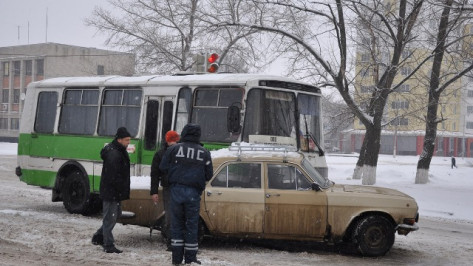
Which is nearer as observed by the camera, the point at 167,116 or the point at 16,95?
the point at 167,116

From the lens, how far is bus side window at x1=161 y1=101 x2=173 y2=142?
13.3 metres

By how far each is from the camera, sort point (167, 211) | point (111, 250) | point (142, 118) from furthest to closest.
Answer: point (142, 118)
point (167, 211)
point (111, 250)

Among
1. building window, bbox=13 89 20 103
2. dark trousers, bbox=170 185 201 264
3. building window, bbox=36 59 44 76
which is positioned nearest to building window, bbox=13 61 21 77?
building window, bbox=13 89 20 103

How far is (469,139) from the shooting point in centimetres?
9150

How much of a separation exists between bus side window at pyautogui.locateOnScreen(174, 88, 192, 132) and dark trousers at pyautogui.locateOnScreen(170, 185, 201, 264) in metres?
5.29

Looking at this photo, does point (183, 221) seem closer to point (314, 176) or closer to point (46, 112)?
point (314, 176)

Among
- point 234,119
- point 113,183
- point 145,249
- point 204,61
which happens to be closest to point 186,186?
point 113,183

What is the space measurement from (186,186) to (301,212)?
2.19 m

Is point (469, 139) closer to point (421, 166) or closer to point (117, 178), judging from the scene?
point (421, 166)

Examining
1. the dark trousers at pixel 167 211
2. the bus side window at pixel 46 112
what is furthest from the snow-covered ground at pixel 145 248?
the bus side window at pixel 46 112

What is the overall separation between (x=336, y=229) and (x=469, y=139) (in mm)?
88398

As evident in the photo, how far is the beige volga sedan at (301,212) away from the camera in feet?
30.4

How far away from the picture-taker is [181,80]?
13.3 meters

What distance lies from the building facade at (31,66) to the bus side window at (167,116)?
53.5 metres
